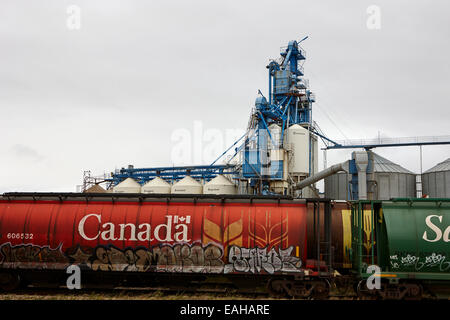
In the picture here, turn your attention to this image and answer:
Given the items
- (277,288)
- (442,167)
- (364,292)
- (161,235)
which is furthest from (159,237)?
(442,167)

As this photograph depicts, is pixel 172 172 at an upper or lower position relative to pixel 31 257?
upper

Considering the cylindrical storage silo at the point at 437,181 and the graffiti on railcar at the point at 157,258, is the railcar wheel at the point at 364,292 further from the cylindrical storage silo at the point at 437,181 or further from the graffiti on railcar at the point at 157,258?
the cylindrical storage silo at the point at 437,181

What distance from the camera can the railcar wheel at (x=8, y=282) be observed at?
14867 millimetres

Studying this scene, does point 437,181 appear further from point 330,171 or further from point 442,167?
point 330,171

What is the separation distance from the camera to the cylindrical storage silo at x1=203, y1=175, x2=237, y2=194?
47.6 metres

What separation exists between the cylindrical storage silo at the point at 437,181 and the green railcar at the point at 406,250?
1490 inches

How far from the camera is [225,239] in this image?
1414cm

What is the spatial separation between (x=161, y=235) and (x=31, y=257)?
5.15 m

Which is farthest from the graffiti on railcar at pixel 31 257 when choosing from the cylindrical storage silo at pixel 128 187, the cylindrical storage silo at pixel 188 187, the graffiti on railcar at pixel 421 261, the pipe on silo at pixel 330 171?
the cylindrical storage silo at pixel 128 187

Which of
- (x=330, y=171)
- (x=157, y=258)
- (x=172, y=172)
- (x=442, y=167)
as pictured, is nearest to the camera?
(x=157, y=258)

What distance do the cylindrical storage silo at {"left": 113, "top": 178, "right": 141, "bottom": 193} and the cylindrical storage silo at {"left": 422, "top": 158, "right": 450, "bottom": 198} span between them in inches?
1518

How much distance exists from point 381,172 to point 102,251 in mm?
41245

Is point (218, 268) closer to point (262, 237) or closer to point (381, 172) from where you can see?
point (262, 237)

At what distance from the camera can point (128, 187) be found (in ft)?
176
